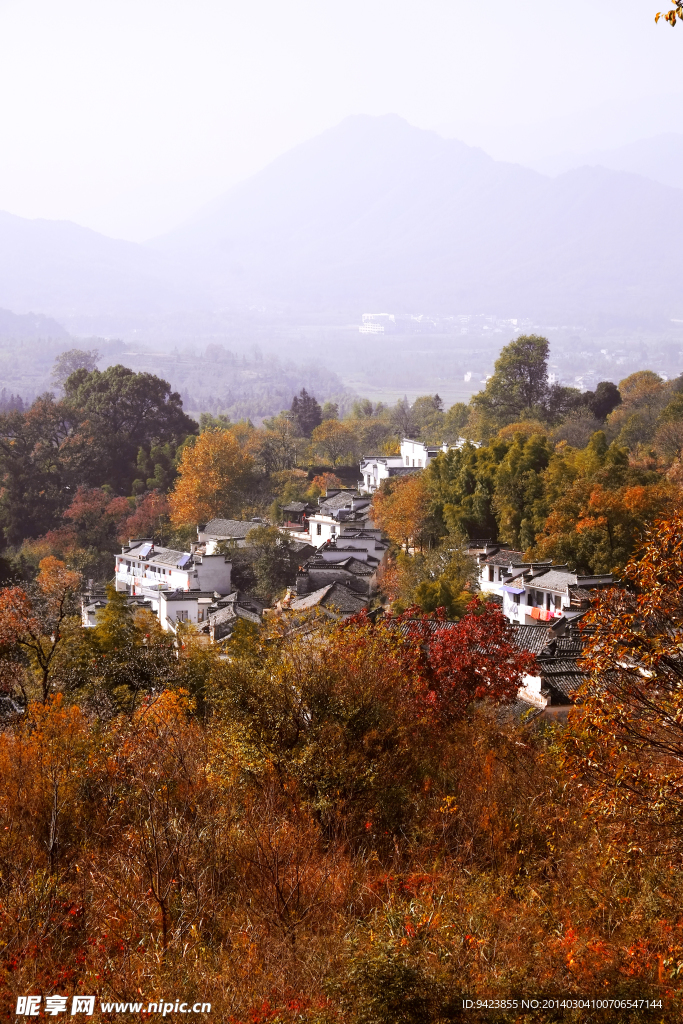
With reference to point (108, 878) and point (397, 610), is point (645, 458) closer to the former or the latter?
point (397, 610)

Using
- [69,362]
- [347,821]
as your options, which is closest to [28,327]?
[69,362]

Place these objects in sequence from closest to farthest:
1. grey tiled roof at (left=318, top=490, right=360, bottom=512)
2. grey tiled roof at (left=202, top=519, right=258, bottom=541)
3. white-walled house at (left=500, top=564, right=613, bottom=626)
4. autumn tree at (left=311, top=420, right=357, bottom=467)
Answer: white-walled house at (left=500, top=564, right=613, bottom=626)
grey tiled roof at (left=202, top=519, right=258, bottom=541)
grey tiled roof at (left=318, top=490, right=360, bottom=512)
autumn tree at (left=311, top=420, right=357, bottom=467)

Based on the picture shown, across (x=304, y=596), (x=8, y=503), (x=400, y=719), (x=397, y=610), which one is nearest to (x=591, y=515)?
(x=397, y=610)

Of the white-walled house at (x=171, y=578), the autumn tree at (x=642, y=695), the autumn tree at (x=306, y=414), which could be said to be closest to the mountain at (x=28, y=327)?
the autumn tree at (x=306, y=414)

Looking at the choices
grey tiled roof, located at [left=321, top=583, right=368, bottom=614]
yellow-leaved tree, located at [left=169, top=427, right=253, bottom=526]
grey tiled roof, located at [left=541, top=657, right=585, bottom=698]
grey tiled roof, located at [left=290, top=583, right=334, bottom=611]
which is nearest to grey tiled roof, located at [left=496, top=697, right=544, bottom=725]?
grey tiled roof, located at [left=541, top=657, right=585, bottom=698]

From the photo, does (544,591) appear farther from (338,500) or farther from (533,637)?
(338,500)

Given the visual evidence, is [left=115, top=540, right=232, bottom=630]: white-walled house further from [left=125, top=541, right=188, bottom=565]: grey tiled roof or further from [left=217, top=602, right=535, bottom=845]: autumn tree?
[left=217, top=602, right=535, bottom=845]: autumn tree
